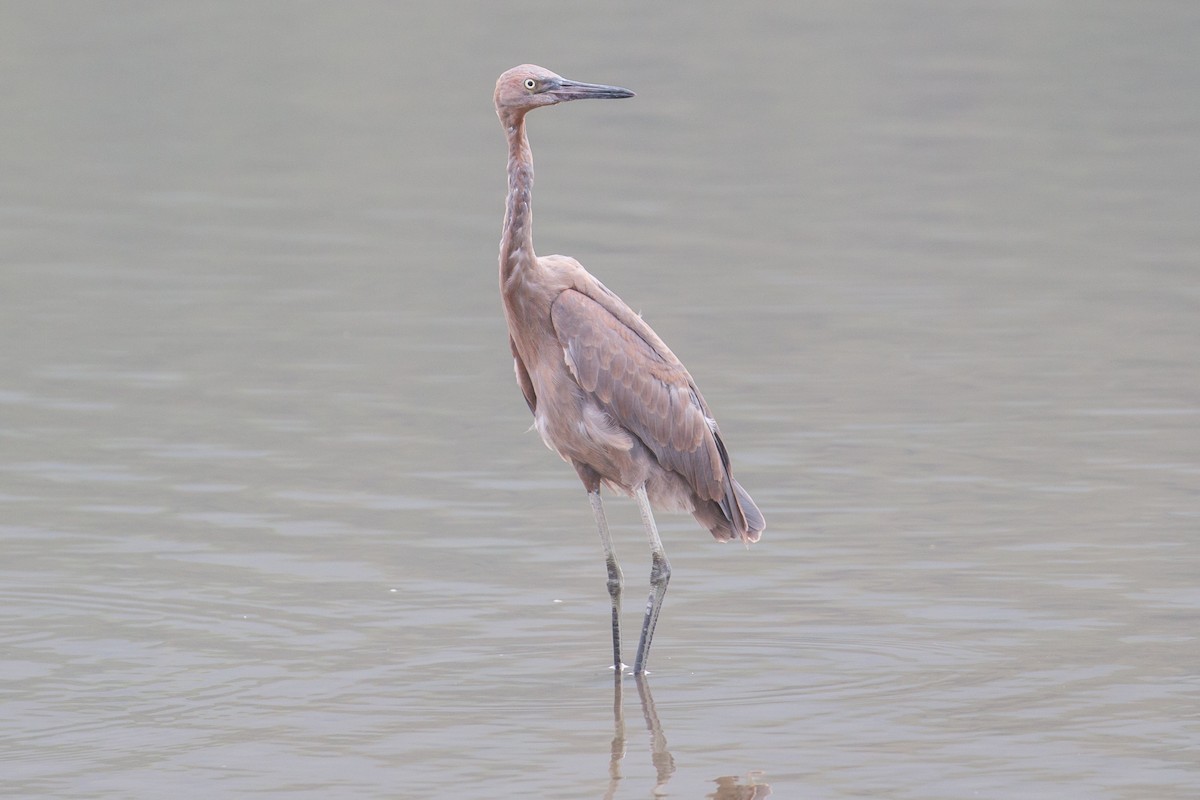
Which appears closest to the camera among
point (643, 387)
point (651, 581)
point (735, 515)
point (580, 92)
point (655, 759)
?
point (655, 759)

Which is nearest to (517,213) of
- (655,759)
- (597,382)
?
(597,382)

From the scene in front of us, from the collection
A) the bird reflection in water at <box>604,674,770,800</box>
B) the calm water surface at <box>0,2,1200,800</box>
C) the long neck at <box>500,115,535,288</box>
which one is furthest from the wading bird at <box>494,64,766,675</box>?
the calm water surface at <box>0,2,1200,800</box>

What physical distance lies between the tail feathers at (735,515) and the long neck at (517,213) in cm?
140

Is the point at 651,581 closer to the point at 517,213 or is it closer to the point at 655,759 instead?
the point at 655,759

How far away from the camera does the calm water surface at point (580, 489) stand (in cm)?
812

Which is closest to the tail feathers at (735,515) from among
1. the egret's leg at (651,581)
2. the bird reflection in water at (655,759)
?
the egret's leg at (651,581)

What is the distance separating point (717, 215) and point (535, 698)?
15.6 meters

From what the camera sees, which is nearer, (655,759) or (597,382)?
(655,759)

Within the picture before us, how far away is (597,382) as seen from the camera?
28.6ft

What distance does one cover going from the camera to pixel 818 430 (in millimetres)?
13281

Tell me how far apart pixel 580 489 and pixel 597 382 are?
136 inches

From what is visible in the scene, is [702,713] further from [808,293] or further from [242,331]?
[808,293]

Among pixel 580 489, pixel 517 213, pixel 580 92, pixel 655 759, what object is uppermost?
pixel 580 92

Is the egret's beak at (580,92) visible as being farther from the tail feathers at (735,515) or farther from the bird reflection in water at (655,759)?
the bird reflection in water at (655,759)
